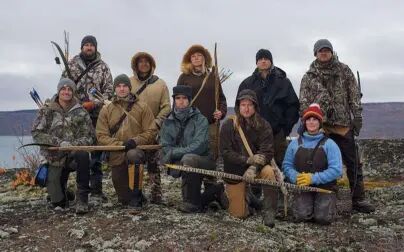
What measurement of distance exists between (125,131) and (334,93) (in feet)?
10.6

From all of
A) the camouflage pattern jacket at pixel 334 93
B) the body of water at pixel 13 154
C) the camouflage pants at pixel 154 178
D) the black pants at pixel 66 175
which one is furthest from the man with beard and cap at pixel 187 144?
the body of water at pixel 13 154

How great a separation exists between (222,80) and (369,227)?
337 centimetres

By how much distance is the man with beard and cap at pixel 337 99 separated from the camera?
7.73 m

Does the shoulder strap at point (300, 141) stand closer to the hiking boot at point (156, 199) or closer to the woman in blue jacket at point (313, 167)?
the woman in blue jacket at point (313, 167)

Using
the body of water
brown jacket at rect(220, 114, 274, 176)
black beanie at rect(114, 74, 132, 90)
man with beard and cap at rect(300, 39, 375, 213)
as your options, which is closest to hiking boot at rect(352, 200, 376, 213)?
man with beard and cap at rect(300, 39, 375, 213)

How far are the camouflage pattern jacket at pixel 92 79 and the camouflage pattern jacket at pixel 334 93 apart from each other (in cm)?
319

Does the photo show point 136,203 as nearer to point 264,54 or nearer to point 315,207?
point 315,207

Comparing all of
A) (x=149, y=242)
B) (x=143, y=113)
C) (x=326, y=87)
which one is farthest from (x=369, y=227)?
(x=143, y=113)

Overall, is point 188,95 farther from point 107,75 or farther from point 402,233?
point 402,233

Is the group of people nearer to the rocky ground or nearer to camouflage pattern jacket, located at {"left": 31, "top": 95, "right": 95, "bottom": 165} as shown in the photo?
camouflage pattern jacket, located at {"left": 31, "top": 95, "right": 95, "bottom": 165}

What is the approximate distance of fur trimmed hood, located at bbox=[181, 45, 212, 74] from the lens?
8157mm

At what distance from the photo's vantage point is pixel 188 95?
741 cm

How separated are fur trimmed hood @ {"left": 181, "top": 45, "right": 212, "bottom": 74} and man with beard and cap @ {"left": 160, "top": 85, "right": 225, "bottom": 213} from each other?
956 millimetres

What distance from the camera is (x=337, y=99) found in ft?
25.5
